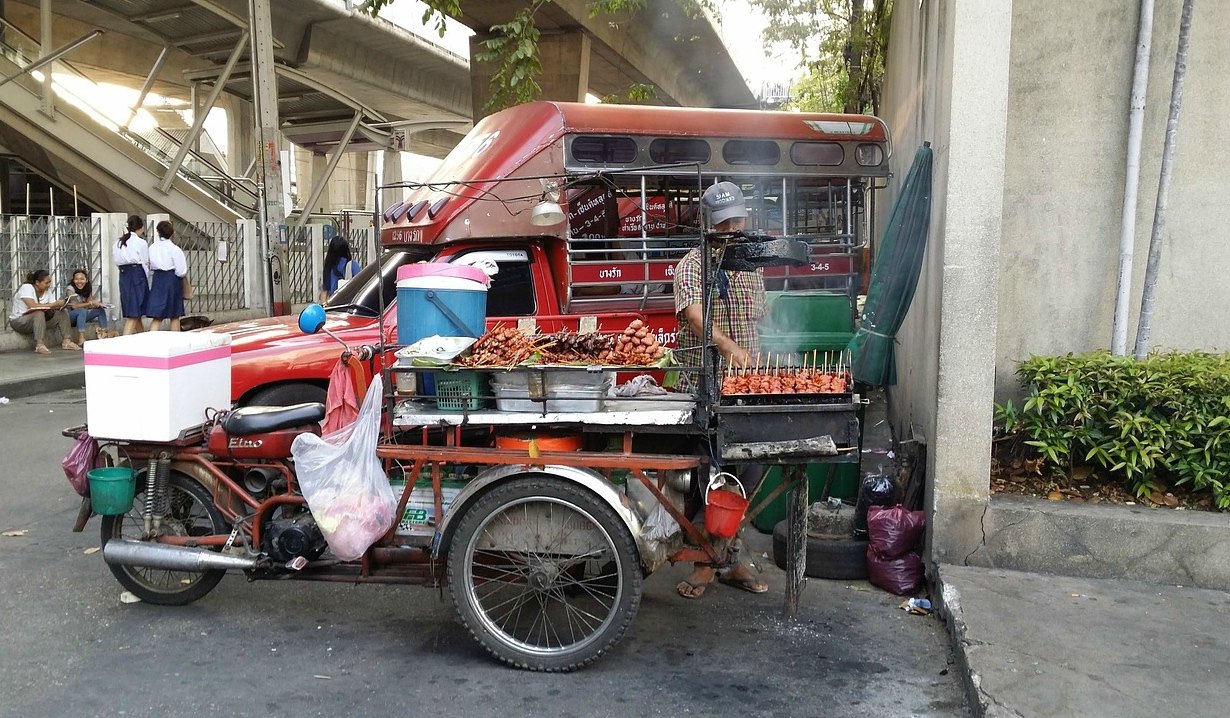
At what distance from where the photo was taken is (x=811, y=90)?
84.0 feet

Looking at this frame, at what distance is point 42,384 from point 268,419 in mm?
8821

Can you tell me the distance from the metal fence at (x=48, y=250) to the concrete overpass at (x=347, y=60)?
503 cm

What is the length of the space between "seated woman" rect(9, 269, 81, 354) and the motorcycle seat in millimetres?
11245

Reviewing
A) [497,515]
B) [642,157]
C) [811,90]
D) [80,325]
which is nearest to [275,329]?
[642,157]

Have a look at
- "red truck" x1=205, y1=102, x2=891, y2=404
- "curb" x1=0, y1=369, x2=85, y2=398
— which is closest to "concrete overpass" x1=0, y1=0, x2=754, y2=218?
"curb" x1=0, y1=369, x2=85, y2=398

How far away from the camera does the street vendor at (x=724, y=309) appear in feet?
16.7

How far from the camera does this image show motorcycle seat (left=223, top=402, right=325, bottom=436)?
4.77m

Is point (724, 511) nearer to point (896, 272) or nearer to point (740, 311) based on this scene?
point (740, 311)

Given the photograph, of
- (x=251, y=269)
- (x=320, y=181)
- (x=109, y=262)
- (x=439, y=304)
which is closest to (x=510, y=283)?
(x=439, y=304)

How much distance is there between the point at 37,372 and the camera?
1230 centimetres

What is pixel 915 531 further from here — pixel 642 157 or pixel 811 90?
pixel 811 90

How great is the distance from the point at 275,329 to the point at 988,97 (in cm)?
517

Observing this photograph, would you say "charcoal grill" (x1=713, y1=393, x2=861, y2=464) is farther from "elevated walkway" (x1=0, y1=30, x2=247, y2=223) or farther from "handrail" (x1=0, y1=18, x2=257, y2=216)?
"handrail" (x1=0, y1=18, x2=257, y2=216)

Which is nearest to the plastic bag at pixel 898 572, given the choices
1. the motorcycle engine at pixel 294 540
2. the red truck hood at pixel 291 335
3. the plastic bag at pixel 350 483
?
the plastic bag at pixel 350 483
